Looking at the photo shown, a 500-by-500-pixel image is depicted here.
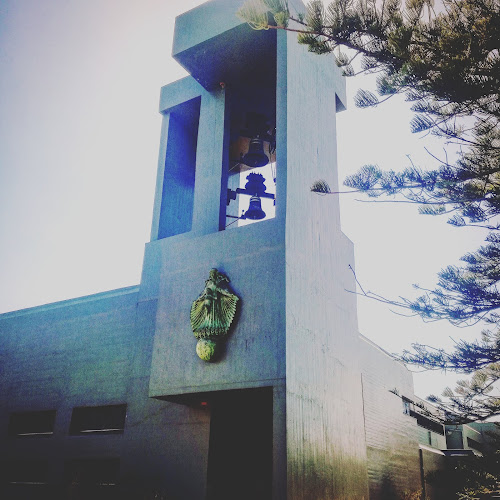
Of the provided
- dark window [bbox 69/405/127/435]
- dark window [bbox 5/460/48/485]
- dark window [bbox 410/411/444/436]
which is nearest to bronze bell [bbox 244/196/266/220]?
dark window [bbox 69/405/127/435]

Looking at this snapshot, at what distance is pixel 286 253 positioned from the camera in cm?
710

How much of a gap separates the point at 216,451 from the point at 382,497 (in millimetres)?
4738

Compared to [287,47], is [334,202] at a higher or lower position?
lower

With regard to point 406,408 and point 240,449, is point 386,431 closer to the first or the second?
point 406,408

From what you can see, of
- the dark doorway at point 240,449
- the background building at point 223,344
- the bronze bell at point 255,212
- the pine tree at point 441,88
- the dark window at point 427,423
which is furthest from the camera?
the dark window at point 427,423

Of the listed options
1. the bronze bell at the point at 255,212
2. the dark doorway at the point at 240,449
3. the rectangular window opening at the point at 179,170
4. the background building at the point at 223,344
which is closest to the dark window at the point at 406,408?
the background building at the point at 223,344

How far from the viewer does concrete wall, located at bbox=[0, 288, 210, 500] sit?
776cm

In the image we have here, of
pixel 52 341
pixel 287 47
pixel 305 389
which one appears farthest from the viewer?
pixel 52 341

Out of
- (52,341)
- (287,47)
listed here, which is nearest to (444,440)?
(52,341)

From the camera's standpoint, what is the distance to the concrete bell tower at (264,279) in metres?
6.74

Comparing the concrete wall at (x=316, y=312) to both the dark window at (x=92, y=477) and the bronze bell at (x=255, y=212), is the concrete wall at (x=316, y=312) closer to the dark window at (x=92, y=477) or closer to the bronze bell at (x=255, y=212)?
the bronze bell at (x=255, y=212)

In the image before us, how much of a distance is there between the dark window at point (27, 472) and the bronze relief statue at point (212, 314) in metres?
4.91

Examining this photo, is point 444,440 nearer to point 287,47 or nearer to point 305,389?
point 305,389

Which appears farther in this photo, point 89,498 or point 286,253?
point 89,498
